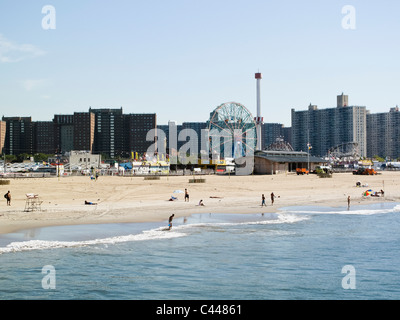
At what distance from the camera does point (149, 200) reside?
41.7 m

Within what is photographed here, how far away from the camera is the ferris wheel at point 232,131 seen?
351ft

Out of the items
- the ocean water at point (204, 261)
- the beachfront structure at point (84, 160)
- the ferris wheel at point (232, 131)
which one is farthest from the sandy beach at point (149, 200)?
the beachfront structure at point (84, 160)

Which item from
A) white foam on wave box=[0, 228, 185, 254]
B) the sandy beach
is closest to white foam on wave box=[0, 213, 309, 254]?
white foam on wave box=[0, 228, 185, 254]

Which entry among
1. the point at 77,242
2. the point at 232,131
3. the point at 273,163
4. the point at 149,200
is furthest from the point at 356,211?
the point at 232,131

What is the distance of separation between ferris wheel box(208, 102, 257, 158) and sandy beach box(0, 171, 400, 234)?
147ft

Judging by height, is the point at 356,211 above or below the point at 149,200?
below

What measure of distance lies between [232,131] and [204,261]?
89687 millimetres

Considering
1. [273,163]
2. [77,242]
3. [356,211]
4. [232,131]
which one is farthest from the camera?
[232,131]

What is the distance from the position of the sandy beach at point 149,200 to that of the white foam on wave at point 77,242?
4.07 meters

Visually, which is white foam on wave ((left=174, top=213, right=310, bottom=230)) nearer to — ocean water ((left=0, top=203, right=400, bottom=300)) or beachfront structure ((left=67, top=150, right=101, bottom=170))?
ocean water ((left=0, top=203, right=400, bottom=300))

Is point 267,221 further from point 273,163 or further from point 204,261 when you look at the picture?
point 273,163

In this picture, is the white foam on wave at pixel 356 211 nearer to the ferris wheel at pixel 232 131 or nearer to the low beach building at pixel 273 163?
the low beach building at pixel 273 163

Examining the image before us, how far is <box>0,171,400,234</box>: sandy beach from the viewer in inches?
1220
